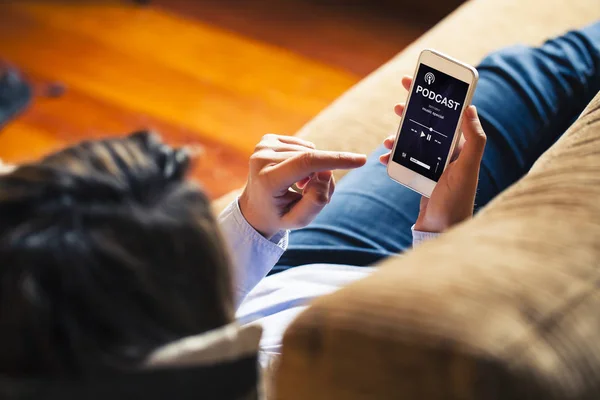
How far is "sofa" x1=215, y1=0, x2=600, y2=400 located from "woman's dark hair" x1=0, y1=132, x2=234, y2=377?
8cm

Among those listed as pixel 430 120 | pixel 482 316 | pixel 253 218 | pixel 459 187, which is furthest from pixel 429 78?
pixel 482 316

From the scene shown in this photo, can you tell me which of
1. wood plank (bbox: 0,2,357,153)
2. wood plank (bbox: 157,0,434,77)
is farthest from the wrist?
wood plank (bbox: 157,0,434,77)

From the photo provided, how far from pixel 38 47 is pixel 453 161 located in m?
1.68

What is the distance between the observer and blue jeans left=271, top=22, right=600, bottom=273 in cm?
90

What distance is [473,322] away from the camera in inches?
15.3

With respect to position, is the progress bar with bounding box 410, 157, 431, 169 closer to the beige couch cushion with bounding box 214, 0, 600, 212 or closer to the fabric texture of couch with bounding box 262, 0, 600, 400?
the beige couch cushion with bounding box 214, 0, 600, 212

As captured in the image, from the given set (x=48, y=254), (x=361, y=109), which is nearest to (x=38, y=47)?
(x=361, y=109)

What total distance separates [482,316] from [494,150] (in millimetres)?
554

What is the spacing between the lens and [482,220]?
20.3 inches

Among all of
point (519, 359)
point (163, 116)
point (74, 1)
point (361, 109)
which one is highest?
point (519, 359)

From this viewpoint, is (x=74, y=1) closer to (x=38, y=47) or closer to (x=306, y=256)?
(x=38, y=47)

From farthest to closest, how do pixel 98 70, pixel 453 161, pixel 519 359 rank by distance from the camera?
pixel 98 70, pixel 453 161, pixel 519 359

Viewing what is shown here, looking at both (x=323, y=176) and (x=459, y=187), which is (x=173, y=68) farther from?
(x=459, y=187)

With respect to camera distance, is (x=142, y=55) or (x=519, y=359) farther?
(x=142, y=55)
